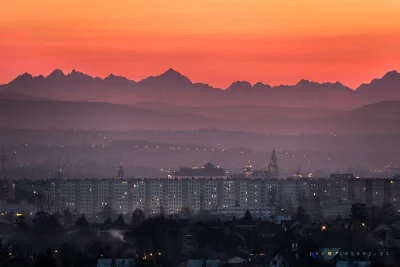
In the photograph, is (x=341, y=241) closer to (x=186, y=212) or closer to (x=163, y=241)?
(x=163, y=241)

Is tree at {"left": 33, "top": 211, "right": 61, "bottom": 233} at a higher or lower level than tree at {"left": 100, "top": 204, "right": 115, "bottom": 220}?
lower

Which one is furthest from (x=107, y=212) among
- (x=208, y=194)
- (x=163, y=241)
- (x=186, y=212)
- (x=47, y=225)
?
(x=163, y=241)

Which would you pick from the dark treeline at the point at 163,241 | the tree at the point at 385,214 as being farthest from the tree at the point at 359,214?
the tree at the point at 385,214

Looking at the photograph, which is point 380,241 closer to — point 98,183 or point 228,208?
point 228,208

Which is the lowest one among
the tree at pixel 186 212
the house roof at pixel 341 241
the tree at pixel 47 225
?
the house roof at pixel 341 241

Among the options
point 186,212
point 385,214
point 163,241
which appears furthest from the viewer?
point 186,212

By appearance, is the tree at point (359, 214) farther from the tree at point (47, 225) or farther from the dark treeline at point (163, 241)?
the tree at point (47, 225)

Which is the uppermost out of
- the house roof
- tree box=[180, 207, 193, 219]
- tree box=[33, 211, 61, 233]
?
tree box=[180, 207, 193, 219]

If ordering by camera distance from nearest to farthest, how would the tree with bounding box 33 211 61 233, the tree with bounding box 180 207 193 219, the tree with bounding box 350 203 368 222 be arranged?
the tree with bounding box 350 203 368 222 < the tree with bounding box 33 211 61 233 < the tree with bounding box 180 207 193 219

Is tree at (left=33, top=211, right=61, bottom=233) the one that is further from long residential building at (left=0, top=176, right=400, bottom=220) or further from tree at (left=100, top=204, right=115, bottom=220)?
long residential building at (left=0, top=176, right=400, bottom=220)

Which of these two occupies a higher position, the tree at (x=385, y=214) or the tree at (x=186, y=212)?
the tree at (x=186, y=212)

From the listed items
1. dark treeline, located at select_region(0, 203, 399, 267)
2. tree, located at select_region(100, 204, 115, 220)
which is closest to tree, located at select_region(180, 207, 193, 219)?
tree, located at select_region(100, 204, 115, 220)

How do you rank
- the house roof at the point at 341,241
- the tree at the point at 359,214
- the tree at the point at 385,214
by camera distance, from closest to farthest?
the house roof at the point at 341,241 < the tree at the point at 359,214 < the tree at the point at 385,214

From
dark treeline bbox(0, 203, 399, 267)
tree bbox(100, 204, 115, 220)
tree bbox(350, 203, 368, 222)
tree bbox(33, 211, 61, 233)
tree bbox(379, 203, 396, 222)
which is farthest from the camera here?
tree bbox(100, 204, 115, 220)
